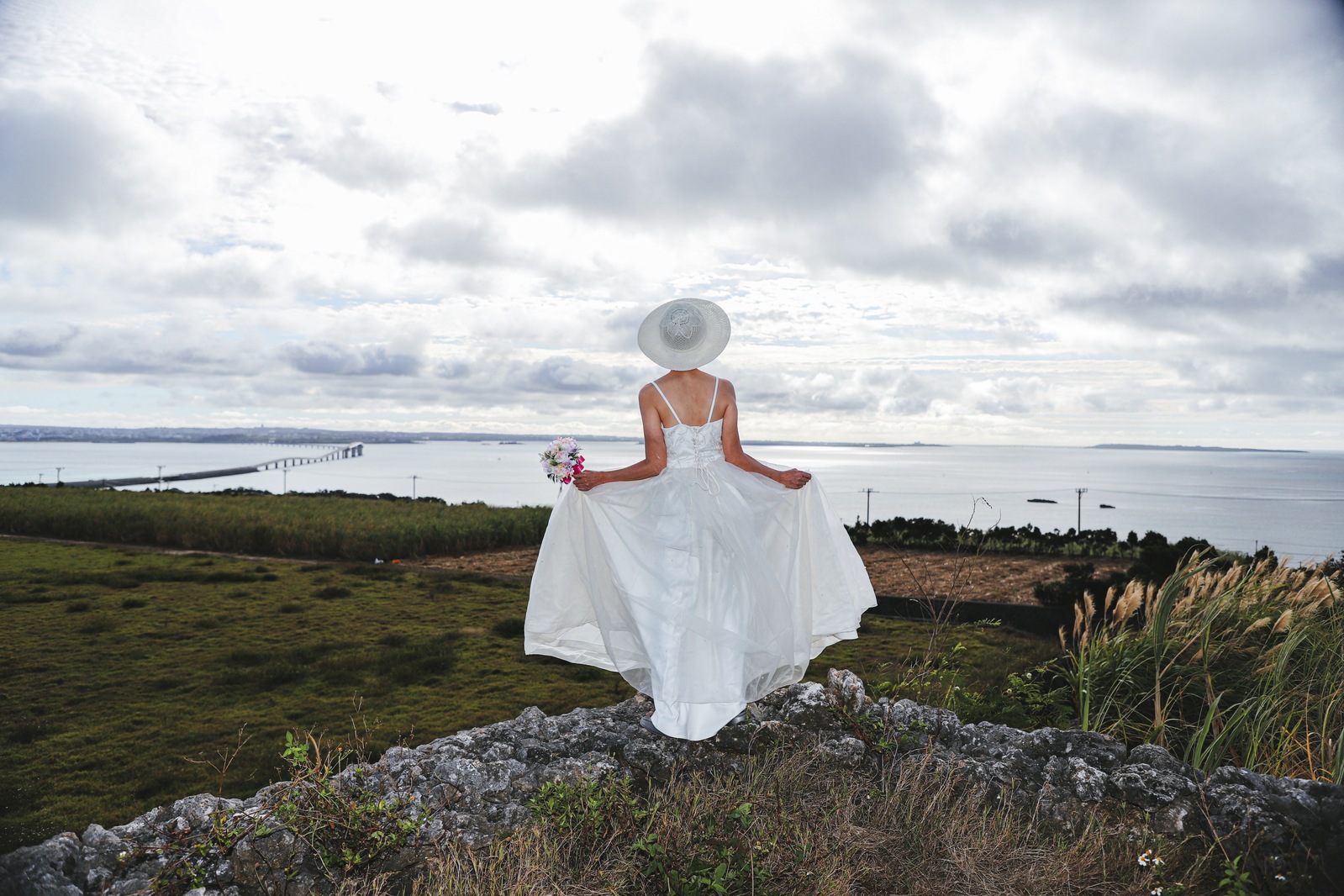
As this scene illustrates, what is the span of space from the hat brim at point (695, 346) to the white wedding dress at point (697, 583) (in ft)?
0.77

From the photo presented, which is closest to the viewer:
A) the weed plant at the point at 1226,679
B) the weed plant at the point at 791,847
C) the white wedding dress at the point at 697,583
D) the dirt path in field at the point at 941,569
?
the weed plant at the point at 791,847

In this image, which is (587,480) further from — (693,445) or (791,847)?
(791,847)

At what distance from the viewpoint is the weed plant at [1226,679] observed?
14.9 ft

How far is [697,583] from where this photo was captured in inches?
198

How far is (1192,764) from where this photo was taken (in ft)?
14.9

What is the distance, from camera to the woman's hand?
5312 millimetres

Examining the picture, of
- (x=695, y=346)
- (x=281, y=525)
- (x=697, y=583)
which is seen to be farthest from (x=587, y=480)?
(x=281, y=525)

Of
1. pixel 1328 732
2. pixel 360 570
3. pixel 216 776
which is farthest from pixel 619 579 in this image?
pixel 360 570

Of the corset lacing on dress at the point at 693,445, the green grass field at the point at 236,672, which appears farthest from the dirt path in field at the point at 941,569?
the corset lacing on dress at the point at 693,445

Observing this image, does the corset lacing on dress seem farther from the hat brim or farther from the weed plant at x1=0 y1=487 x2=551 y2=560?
the weed plant at x1=0 y1=487 x2=551 y2=560

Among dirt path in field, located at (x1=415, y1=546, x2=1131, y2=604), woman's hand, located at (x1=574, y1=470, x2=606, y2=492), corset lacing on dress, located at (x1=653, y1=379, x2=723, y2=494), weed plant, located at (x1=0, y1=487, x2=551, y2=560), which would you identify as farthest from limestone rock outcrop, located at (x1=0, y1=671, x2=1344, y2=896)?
weed plant, located at (x1=0, y1=487, x2=551, y2=560)

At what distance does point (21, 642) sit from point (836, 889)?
9343 mm

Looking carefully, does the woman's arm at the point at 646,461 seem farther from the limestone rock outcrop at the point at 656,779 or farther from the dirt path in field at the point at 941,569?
the dirt path in field at the point at 941,569

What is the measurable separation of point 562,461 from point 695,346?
1.20 metres
